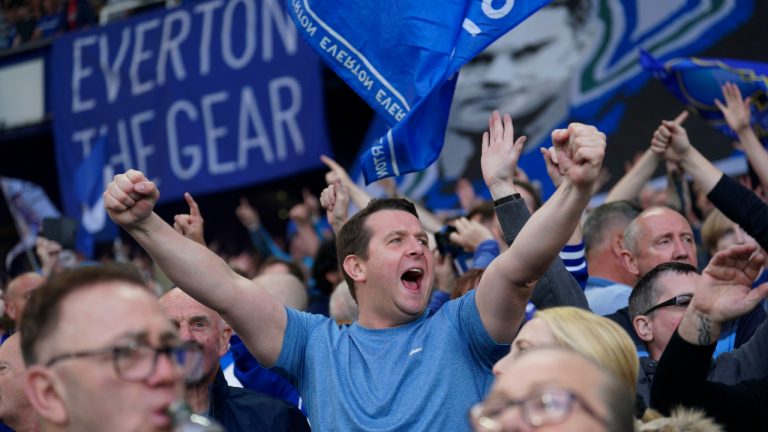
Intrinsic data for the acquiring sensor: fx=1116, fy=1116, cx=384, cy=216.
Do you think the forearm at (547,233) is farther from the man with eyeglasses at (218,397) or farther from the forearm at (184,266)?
the man with eyeglasses at (218,397)

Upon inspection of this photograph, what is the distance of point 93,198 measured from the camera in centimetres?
868

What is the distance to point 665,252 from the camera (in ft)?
14.1

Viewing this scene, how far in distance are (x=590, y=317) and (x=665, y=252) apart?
6.22 feet

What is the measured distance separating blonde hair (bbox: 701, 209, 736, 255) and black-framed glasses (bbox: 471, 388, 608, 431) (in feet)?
9.98

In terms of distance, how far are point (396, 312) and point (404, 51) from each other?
122 centimetres

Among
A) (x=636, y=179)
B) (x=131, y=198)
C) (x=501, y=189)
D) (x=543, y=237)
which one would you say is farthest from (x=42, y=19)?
(x=543, y=237)

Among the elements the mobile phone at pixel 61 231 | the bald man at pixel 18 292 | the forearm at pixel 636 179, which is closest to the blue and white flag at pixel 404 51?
the forearm at pixel 636 179

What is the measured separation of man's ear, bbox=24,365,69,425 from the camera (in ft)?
7.06

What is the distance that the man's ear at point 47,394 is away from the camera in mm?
2152

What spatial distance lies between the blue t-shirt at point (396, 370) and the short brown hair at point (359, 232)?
10.2 inches

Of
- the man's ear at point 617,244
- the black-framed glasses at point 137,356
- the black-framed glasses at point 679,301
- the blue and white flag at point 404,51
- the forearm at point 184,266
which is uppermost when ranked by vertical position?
the blue and white flag at point 404,51

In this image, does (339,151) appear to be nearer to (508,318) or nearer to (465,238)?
(465,238)

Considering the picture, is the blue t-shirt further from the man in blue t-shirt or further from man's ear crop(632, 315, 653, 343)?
man's ear crop(632, 315, 653, 343)

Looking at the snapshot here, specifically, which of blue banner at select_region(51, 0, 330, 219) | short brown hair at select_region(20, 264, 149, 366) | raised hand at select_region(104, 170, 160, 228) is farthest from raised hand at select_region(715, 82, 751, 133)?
blue banner at select_region(51, 0, 330, 219)
